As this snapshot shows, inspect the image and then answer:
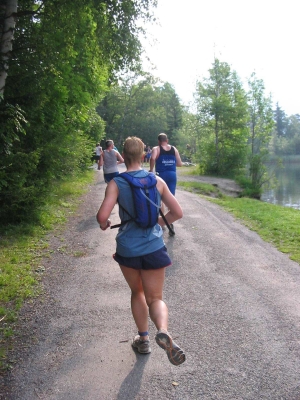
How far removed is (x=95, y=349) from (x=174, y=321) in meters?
0.97

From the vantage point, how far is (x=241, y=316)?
4383mm

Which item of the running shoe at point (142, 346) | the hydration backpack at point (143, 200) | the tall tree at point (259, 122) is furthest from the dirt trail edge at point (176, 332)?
the tall tree at point (259, 122)

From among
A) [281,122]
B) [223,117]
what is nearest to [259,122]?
[223,117]

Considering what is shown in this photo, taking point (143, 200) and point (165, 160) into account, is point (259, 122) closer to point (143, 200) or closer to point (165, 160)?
point (165, 160)

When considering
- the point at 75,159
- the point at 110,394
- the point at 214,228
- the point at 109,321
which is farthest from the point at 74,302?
the point at 75,159

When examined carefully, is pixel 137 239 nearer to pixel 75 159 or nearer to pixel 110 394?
pixel 110 394

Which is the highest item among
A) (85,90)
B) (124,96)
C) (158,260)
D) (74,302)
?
(124,96)

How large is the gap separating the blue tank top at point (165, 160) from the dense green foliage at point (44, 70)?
93.1 inches

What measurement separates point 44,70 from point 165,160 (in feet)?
10.7

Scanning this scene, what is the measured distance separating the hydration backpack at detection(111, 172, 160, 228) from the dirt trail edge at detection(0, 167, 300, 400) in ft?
4.30

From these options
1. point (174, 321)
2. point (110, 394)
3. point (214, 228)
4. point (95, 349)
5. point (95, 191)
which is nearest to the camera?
point (110, 394)

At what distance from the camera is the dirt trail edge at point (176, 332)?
3121 millimetres

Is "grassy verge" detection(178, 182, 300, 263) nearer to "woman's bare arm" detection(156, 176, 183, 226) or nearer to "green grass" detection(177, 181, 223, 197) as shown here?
"green grass" detection(177, 181, 223, 197)

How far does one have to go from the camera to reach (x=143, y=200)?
3.22 metres
